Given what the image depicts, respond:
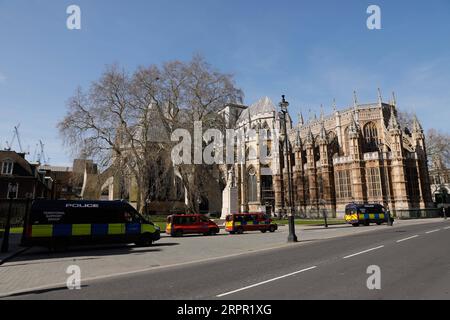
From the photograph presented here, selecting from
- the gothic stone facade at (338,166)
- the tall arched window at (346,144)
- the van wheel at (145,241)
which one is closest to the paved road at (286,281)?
the van wheel at (145,241)

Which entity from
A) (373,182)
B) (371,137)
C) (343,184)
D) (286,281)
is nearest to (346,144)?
(371,137)

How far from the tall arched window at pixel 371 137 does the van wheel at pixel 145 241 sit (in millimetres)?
Answer: 45615

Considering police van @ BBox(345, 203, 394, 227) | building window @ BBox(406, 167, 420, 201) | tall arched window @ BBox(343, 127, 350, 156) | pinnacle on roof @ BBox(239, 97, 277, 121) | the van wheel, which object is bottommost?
the van wheel

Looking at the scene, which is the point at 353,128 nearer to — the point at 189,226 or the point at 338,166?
the point at 338,166

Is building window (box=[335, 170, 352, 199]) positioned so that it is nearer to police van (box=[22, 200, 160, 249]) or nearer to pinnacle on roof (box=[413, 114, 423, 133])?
pinnacle on roof (box=[413, 114, 423, 133])

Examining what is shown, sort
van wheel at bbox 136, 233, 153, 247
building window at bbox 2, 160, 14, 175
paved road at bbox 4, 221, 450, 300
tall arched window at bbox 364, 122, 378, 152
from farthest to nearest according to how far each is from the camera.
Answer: tall arched window at bbox 364, 122, 378, 152 → building window at bbox 2, 160, 14, 175 → van wheel at bbox 136, 233, 153, 247 → paved road at bbox 4, 221, 450, 300

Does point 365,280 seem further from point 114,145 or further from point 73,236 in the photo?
point 114,145

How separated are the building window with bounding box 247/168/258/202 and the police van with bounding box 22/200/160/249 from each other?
41.7 m

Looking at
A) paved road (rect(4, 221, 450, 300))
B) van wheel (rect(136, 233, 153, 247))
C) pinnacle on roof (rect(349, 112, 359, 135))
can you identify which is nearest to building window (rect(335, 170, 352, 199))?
A: pinnacle on roof (rect(349, 112, 359, 135))

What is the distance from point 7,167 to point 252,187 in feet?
131

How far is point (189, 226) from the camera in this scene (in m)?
24.4

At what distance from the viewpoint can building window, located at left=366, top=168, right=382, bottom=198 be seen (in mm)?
45922

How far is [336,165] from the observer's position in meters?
50.8

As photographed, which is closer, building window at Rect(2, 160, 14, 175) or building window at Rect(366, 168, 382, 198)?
building window at Rect(2, 160, 14, 175)
